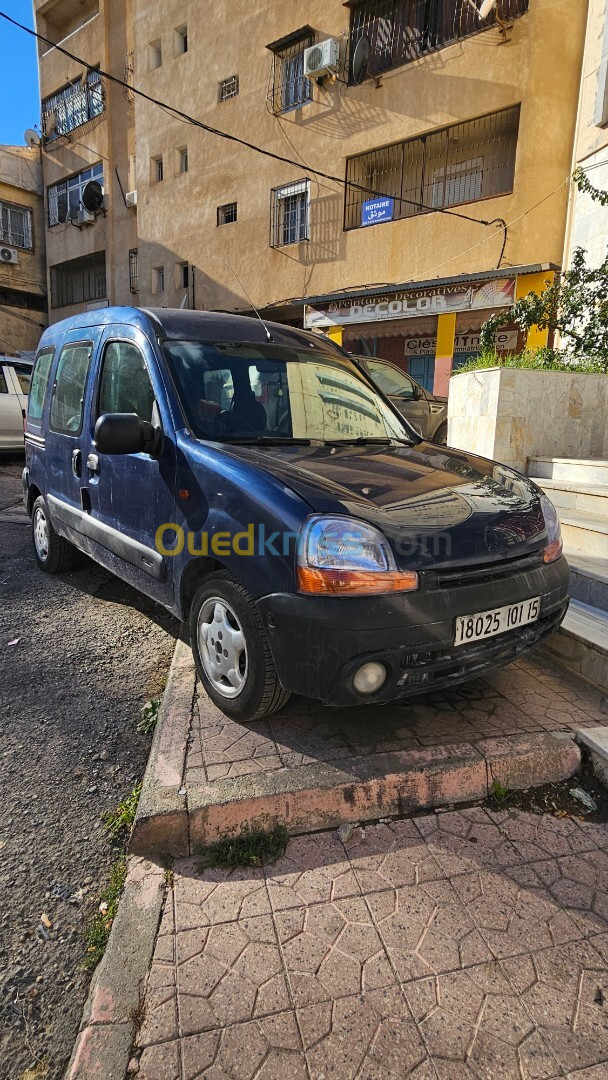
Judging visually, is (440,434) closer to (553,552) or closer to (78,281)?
(553,552)

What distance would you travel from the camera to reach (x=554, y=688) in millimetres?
3246

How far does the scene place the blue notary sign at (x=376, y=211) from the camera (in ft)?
48.6

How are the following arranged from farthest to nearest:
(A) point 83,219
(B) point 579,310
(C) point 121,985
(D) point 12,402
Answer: (A) point 83,219 < (D) point 12,402 < (B) point 579,310 < (C) point 121,985

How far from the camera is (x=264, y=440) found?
10.1 ft

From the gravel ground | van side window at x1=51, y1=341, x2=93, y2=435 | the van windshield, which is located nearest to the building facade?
van side window at x1=51, y1=341, x2=93, y2=435

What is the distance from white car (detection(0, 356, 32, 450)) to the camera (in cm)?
1084

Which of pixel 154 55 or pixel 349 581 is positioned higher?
pixel 154 55

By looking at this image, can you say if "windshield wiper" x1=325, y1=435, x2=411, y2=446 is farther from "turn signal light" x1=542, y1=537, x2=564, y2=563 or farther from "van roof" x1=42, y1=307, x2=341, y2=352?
"turn signal light" x1=542, y1=537, x2=564, y2=563

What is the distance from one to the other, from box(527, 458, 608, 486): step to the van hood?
111 inches

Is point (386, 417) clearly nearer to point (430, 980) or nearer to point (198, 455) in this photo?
point (198, 455)

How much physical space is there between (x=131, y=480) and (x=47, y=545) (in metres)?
2.20

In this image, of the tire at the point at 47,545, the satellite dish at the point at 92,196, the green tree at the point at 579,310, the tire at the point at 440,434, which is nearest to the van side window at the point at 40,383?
the tire at the point at 47,545

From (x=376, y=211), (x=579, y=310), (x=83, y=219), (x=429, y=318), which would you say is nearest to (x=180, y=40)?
(x=83, y=219)

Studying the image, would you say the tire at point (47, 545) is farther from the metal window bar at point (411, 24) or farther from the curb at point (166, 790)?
the metal window bar at point (411, 24)
